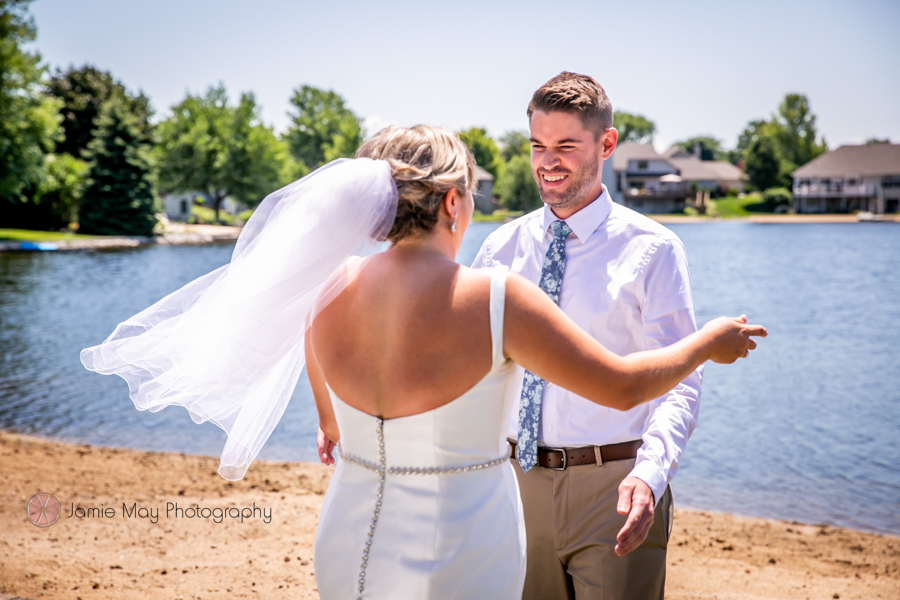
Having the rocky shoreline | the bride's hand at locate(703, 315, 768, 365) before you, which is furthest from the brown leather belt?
the rocky shoreline

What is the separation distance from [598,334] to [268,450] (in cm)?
807

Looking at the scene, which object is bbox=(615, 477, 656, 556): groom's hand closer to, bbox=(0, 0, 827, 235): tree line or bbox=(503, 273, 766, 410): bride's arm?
bbox=(503, 273, 766, 410): bride's arm

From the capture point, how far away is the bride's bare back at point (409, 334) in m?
1.88

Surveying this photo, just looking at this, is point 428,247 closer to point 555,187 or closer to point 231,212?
point 555,187

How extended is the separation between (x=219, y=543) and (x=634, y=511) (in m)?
4.56

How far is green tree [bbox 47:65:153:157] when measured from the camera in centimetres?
6031

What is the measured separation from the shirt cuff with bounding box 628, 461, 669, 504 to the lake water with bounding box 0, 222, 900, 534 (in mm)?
6491

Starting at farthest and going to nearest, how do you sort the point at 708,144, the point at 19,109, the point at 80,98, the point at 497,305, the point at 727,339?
1. the point at 708,144
2. the point at 80,98
3. the point at 19,109
4. the point at 727,339
5. the point at 497,305

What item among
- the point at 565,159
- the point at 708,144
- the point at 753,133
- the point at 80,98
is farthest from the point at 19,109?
the point at 708,144

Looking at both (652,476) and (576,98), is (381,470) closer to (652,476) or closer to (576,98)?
(652,476)

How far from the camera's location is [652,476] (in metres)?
2.36

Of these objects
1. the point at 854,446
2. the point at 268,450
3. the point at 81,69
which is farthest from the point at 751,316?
the point at 81,69

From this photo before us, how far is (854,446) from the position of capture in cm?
1101

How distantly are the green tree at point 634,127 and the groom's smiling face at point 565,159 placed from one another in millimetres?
125729
